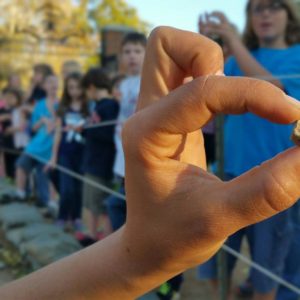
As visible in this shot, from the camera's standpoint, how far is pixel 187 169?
686 millimetres

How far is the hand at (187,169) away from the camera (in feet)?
1.99

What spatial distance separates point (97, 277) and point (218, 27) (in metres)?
1.86

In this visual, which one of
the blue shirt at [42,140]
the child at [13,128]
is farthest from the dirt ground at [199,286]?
the child at [13,128]

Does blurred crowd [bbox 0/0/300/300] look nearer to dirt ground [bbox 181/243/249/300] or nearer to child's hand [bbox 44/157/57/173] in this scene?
child's hand [bbox 44/157/57/173]

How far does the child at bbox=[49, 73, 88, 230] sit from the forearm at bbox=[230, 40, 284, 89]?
6.89 ft

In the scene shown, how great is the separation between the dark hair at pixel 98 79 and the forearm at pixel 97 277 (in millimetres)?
3319

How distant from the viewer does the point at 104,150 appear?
3.72 metres

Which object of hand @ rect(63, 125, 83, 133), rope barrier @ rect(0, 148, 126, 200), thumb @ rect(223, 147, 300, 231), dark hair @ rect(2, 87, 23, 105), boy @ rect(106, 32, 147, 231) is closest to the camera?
thumb @ rect(223, 147, 300, 231)

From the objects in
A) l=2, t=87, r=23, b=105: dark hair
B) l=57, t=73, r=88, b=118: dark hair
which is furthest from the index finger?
l=2, t=87, r=23, b=105: dark hair

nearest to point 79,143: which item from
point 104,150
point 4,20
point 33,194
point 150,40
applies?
point 104,150

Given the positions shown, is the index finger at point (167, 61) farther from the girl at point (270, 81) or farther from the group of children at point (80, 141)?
the group of children at point (80, 141)

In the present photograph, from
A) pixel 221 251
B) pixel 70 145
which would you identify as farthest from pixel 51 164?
pixel 221 251

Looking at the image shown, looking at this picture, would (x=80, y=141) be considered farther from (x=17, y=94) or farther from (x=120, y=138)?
(x=17, y=94)

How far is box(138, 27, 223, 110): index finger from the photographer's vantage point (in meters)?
0.77
